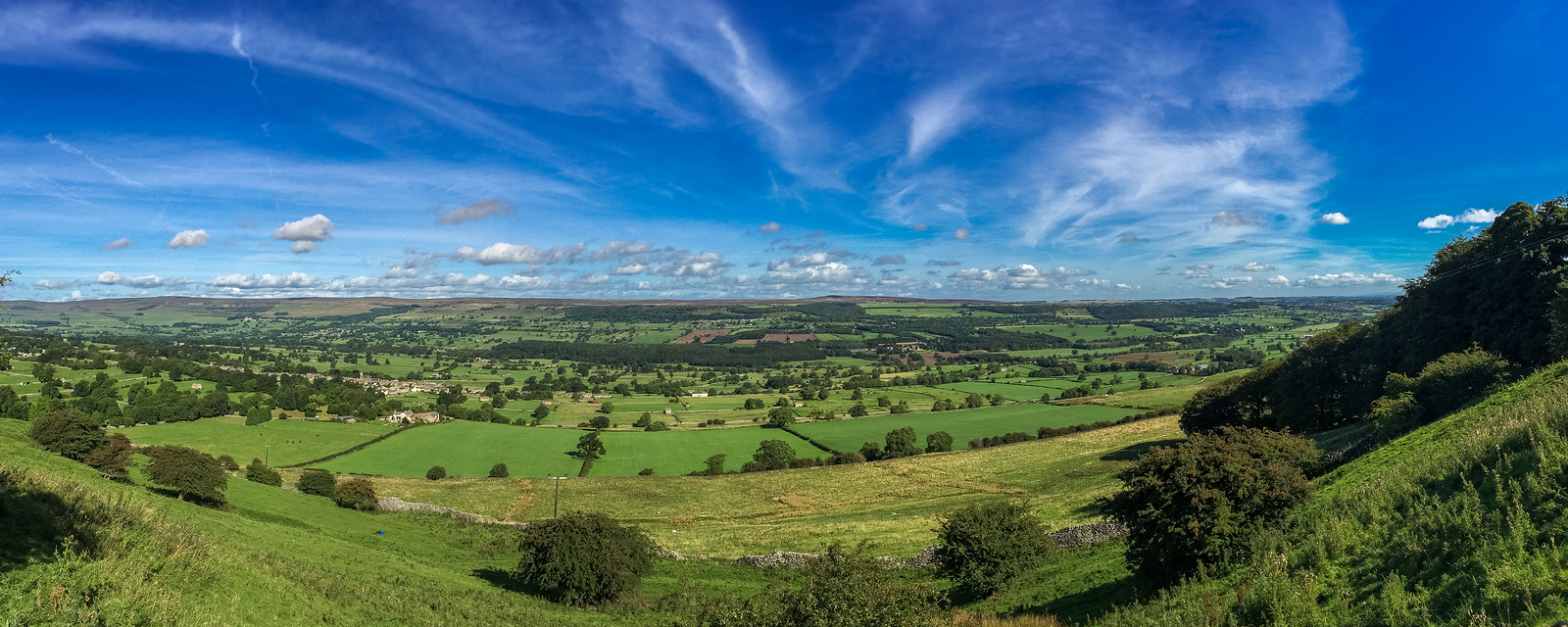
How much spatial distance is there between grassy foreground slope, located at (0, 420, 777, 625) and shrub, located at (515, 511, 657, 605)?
112cm

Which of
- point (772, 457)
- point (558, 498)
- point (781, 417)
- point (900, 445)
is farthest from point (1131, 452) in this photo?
point (781, 417)

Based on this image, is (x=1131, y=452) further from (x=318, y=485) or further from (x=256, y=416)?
(x=256, y=416)

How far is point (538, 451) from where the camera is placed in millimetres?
80500

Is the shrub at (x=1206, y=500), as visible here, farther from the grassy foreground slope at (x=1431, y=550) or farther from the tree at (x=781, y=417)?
the tree at (x=781, y=417)

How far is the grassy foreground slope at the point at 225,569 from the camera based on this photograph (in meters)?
12.9

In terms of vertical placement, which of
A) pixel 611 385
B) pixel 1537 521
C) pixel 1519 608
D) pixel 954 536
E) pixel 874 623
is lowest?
pixel 611 385

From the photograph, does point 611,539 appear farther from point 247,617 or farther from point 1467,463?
point 1467,463

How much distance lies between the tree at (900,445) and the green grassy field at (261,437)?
67.5 meters

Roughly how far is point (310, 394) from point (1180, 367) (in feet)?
613

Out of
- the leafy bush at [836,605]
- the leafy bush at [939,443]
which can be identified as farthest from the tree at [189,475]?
the leafy bush at [939,443]

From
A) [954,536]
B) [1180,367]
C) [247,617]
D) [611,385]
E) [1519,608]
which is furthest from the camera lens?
[611,385]

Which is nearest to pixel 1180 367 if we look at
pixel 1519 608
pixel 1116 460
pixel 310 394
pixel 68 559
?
pixel 1116 460

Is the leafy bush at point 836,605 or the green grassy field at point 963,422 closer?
the leafy bush at point 836,605

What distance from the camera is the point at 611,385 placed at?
16725 cm
